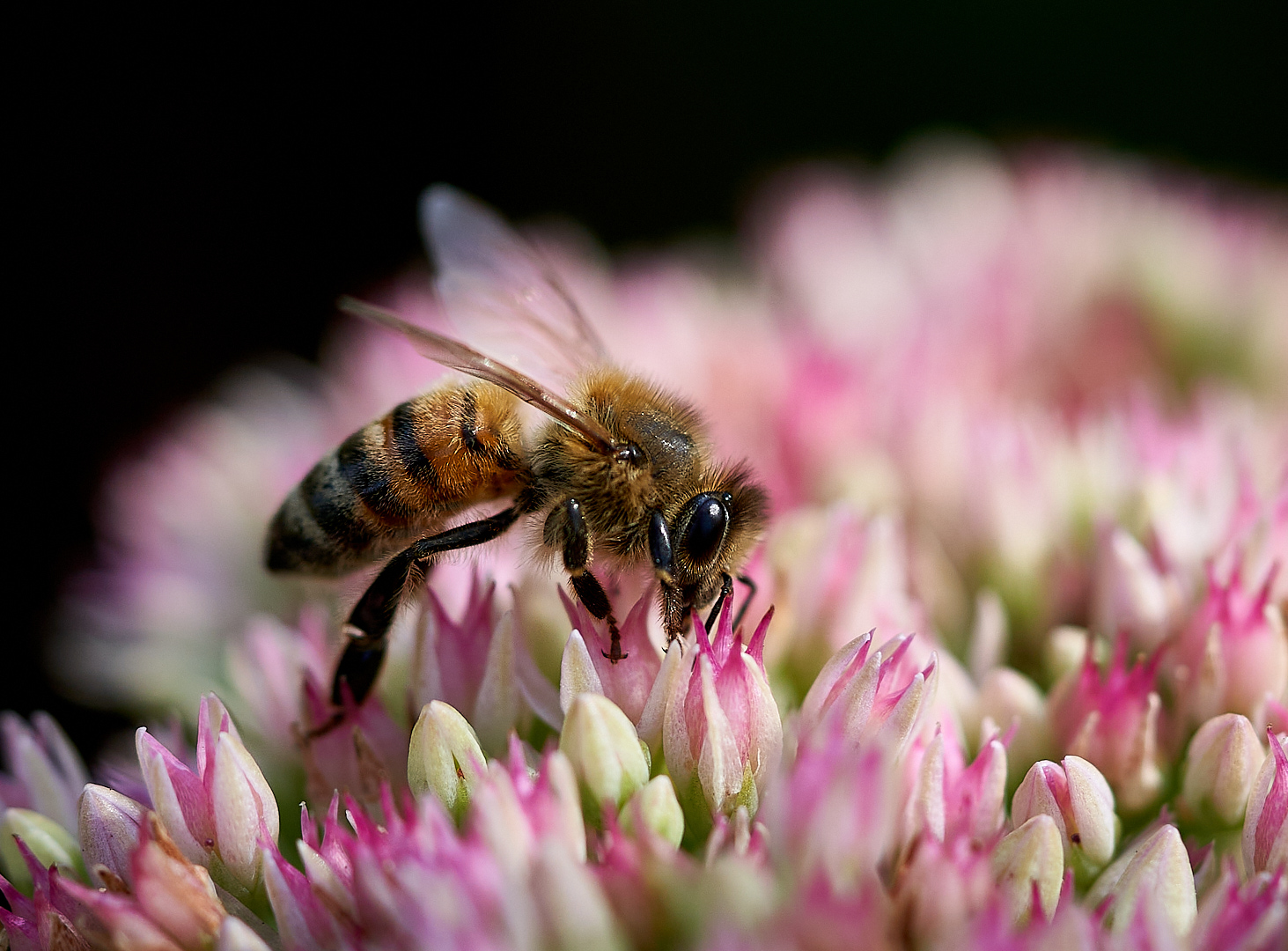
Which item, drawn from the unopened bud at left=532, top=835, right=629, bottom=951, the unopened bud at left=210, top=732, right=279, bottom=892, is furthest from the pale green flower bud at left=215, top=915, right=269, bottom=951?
the unopened bud at left=532, top=835, right=629, bottom=951

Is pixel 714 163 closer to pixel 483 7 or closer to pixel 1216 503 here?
pixel 483 7

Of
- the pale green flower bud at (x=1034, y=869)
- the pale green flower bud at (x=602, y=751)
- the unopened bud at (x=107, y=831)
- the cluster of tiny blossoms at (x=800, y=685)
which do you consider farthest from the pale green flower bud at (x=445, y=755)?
the pale green flower bud at (x=1034, y=869)

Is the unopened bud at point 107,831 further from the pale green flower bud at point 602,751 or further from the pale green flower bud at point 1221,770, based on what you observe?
the pale green flower bud at point 1221,770

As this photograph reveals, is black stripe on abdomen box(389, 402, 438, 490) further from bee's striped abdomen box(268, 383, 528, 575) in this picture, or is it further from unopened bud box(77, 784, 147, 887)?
unopened bud box(77, 784, 147, 887)

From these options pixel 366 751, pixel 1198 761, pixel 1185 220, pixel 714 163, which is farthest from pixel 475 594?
pixel 714 163

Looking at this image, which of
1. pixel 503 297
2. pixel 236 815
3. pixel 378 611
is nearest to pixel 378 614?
pixel 378 611

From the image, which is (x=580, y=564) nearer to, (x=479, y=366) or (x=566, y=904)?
(x=479, y=366)
